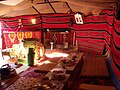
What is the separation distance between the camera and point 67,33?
965 cm

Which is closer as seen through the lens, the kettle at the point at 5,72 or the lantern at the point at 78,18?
the kettle at the point at 5,72

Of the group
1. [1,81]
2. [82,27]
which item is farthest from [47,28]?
[1,81]

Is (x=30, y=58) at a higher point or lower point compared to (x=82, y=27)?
lower

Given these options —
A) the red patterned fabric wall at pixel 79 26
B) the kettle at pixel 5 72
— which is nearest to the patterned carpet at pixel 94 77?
the kettle at pixel 5 72

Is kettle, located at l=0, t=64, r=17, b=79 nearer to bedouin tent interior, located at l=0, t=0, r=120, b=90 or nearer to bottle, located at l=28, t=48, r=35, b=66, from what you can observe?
bedouin tent interior, located at l=0, t=0, r=120, b=90

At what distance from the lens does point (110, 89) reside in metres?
3.87

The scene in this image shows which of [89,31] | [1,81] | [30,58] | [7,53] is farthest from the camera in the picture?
[89,31]

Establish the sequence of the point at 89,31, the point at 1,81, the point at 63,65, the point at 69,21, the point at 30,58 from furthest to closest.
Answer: the point at 69,21 → the point at 89,31 → the point at 30,58 → the point at 63,65 → the point at 1,81

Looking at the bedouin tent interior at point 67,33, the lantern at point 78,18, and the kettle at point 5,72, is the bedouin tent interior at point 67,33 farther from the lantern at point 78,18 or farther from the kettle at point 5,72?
the kettle at point 5,72

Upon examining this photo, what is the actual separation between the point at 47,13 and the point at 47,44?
2.05 meters

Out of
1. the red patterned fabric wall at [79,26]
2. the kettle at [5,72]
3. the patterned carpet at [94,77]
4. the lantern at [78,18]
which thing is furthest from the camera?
the lantern at [78,18]

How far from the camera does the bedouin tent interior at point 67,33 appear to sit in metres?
5.01

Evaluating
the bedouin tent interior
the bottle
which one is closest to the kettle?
the bedouin tent interior

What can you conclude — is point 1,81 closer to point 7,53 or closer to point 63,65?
point 63,65
